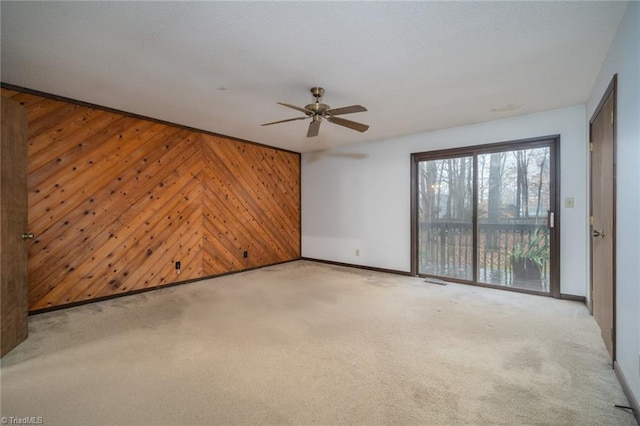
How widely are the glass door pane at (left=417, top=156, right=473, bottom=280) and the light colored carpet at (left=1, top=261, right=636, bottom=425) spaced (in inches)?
39.4

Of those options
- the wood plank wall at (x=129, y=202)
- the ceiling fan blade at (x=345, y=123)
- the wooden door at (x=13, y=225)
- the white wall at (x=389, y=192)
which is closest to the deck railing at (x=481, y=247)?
the white wall at (x=389, y=192)

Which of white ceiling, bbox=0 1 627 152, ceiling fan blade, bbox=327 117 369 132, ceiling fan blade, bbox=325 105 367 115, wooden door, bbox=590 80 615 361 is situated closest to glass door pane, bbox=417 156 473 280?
Result: white ceiling, bbox=0 1 627 152

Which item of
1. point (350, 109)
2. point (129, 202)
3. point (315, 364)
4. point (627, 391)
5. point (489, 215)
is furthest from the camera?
point (489, 215)

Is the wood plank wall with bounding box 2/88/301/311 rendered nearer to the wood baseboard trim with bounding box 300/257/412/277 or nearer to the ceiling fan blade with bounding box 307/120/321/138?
the wood baseboard trim with bounding box 300/257/412/277

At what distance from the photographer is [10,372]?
6.70ft

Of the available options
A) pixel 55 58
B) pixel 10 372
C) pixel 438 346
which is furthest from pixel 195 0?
pixel 438 346

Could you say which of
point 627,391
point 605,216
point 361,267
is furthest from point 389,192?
point 627,391

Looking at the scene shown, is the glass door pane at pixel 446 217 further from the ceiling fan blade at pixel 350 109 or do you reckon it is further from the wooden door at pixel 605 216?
the ceiling fan blade at pixel 350 109

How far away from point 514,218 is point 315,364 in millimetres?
3466

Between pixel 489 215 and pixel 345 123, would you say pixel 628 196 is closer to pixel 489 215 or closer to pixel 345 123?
pixel 345 123

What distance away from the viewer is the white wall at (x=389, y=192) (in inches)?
142

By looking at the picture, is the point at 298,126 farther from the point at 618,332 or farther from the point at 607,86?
the point at 618,332

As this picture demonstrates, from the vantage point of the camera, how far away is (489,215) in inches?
165

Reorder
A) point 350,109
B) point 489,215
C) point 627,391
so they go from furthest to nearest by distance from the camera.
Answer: point 489,215 < point 350,109 < point 627,391
